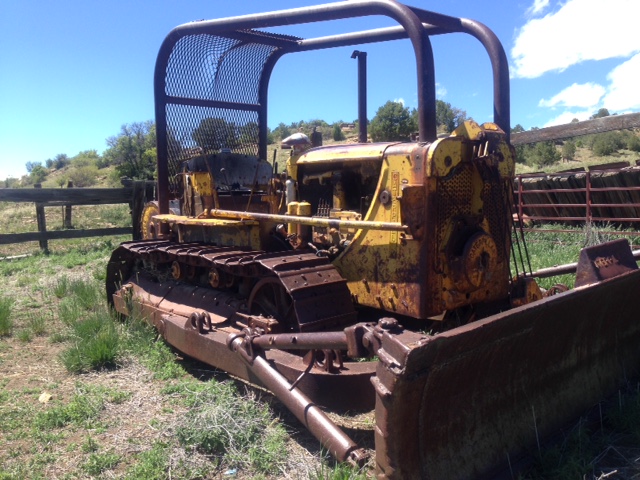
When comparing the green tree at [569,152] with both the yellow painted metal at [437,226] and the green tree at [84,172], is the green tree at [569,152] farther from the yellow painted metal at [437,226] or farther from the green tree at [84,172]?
the yellow painted metal at [437,226]

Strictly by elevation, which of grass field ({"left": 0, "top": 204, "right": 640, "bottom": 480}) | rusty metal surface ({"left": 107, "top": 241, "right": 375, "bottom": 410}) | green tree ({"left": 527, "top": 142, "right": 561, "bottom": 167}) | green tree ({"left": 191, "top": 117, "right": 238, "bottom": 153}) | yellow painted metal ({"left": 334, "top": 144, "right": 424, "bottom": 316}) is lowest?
grass field ({"left": 0, "top": 204, "right": 640, "bottom": 480})

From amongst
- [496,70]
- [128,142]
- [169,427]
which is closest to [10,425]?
[169,427]

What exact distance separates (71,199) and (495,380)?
40.5ft

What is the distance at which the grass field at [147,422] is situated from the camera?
3203 millimetres

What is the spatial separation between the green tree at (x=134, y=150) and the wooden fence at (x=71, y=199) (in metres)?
13.1

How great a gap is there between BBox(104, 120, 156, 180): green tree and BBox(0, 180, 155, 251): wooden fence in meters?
13.1

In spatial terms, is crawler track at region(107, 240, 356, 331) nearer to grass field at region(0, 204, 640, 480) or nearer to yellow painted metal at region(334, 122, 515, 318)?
yellow painted metal at region(334, 122, 515, 318)

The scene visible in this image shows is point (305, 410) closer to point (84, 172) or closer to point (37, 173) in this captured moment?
point (84, 172)

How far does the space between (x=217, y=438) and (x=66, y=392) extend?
67.3 inches

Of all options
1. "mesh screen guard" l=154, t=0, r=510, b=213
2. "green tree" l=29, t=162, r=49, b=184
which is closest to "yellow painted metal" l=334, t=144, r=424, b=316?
"mesh screen guard" l=154, t=0, r=510, b=213

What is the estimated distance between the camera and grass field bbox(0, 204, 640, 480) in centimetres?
320

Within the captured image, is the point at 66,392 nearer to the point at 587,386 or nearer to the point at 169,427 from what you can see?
the point at 169,427

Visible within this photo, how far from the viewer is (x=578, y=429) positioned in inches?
131

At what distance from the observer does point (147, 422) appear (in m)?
3.83
